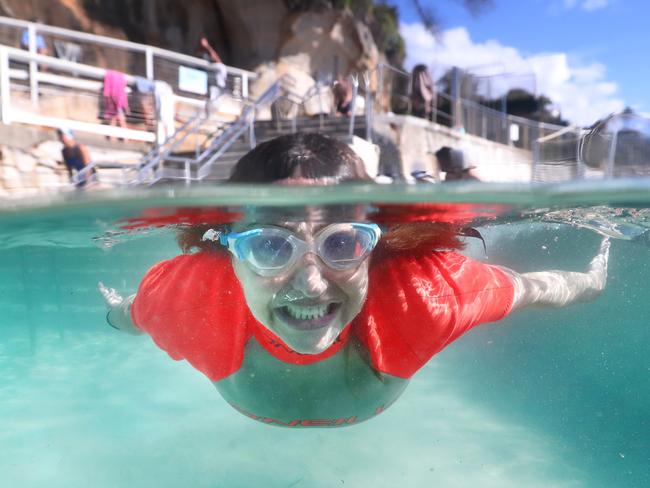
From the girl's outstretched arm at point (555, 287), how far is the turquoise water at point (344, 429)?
0.35 meters

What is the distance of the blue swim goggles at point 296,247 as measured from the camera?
12.4ft

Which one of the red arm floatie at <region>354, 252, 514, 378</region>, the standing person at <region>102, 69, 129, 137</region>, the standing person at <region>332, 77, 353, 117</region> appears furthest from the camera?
the standing person at <region>102, 69, 129, 137</region>

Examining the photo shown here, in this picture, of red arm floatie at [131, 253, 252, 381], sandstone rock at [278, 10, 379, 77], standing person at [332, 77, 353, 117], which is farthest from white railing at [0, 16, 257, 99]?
red arm floatie at [131, 253, 252, 381]

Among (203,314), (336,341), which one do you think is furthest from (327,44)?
(336,341)

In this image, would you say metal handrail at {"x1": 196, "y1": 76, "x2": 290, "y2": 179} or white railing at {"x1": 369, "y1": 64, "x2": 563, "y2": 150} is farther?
white railing at {"x1": 369, "y1": 64, "x2": 563, "y2": 150}

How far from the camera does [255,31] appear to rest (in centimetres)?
2430

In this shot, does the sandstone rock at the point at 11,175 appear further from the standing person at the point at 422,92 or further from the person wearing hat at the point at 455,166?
the standing person at the point at 422,92

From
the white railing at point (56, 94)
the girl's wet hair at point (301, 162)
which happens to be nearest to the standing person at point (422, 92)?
the white railing at point (56, 94)

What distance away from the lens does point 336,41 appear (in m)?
24.8

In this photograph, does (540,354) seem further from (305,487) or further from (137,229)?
(137,229)

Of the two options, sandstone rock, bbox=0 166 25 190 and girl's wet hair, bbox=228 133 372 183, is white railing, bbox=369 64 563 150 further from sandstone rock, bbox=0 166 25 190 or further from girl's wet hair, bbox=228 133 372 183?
girl's wet hair, bbox=228 133 372 183

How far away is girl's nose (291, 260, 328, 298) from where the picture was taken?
368 centimetres

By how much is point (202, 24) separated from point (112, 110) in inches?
516

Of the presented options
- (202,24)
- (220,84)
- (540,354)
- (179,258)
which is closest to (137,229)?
(179,258)
